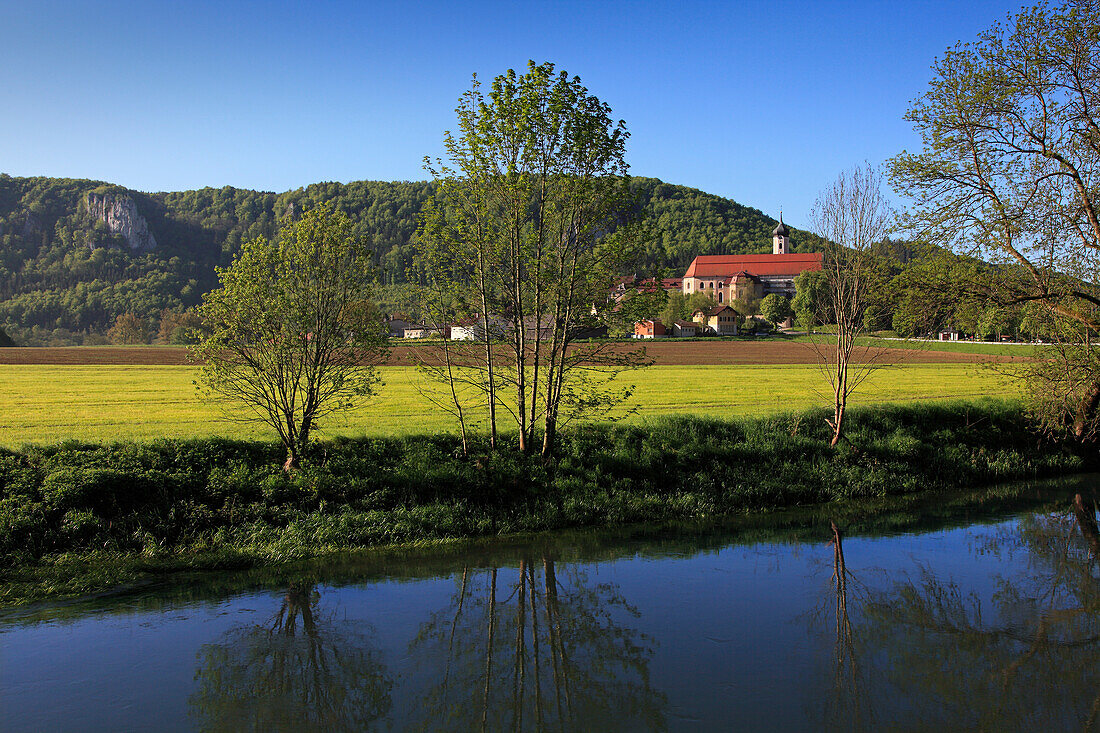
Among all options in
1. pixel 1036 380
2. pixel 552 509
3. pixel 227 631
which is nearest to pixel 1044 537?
pixel 1036 380

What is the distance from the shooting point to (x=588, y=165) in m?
16.3

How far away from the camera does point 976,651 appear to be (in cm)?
920

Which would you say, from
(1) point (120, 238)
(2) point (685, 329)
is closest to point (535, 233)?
(2) point (685, 329)

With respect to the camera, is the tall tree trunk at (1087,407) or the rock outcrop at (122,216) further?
the rock outcrop at (122,216)

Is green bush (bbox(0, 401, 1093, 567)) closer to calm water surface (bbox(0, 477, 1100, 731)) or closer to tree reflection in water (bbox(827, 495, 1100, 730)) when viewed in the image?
calm water surface (bbox(0, 477, 1100, 731))

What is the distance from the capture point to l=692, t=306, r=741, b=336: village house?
13112 centimetres

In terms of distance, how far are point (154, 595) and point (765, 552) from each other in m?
10.1

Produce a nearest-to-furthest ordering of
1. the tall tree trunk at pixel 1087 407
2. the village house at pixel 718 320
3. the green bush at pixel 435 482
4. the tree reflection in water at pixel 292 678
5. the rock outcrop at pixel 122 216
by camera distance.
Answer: the tree reflection in water at pixel 292 678, the green bush at pixel 435 482, the tall tree trunk at pixel 1087 407, the village house at pixel 718 320, the rock outcrop at pixel 122 216

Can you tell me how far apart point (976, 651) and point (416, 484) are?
9.98 meters

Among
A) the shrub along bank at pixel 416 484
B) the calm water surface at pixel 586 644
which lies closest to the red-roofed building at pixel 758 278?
the shrub along bank at pixel 416 484

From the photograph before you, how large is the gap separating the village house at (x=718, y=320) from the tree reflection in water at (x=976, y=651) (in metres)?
117

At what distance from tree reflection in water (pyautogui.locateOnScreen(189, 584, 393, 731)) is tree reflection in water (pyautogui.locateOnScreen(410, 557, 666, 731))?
66cm

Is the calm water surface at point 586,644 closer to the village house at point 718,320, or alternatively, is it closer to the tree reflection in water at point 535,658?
the tree reflection in water at point 535,658

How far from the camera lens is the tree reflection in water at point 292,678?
7445 millimetres
